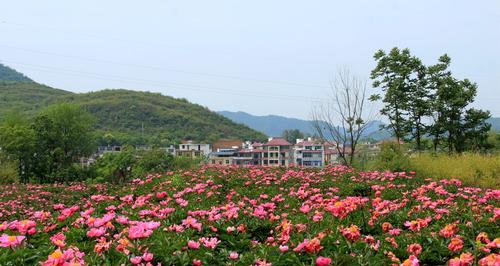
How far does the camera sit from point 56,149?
1265 inches

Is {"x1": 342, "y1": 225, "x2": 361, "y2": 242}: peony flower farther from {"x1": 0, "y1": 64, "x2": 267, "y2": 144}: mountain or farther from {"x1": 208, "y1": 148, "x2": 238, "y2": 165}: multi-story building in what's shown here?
{"x1": 208, "y1": 148, "x2": 238, "y2": 165}: multi-story building

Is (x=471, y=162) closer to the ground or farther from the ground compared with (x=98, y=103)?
closer to the ground

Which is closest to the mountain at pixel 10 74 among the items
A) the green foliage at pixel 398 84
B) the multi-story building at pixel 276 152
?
the multi-story building at pixel 276 152

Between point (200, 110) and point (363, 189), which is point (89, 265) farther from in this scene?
point (200, 110)

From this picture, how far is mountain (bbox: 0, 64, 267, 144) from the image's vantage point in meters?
86.0

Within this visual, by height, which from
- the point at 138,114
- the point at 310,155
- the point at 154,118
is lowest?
the point at 310,155

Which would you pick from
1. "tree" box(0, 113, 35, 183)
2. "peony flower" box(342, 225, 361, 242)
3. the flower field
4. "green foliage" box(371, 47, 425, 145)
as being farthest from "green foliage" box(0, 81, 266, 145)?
"peony flower" box(342, 225, 361, 242)

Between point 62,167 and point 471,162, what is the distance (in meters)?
28.0

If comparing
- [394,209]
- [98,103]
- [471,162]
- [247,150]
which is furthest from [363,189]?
[98,103]

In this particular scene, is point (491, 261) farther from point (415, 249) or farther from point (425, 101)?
point (425, 101)

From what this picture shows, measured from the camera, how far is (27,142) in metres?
30.1

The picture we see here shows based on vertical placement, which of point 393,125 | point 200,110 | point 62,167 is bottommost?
point 62,167

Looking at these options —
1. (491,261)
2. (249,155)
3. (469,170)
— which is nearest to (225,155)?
(249,155)

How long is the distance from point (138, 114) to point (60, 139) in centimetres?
Answer: 6072
